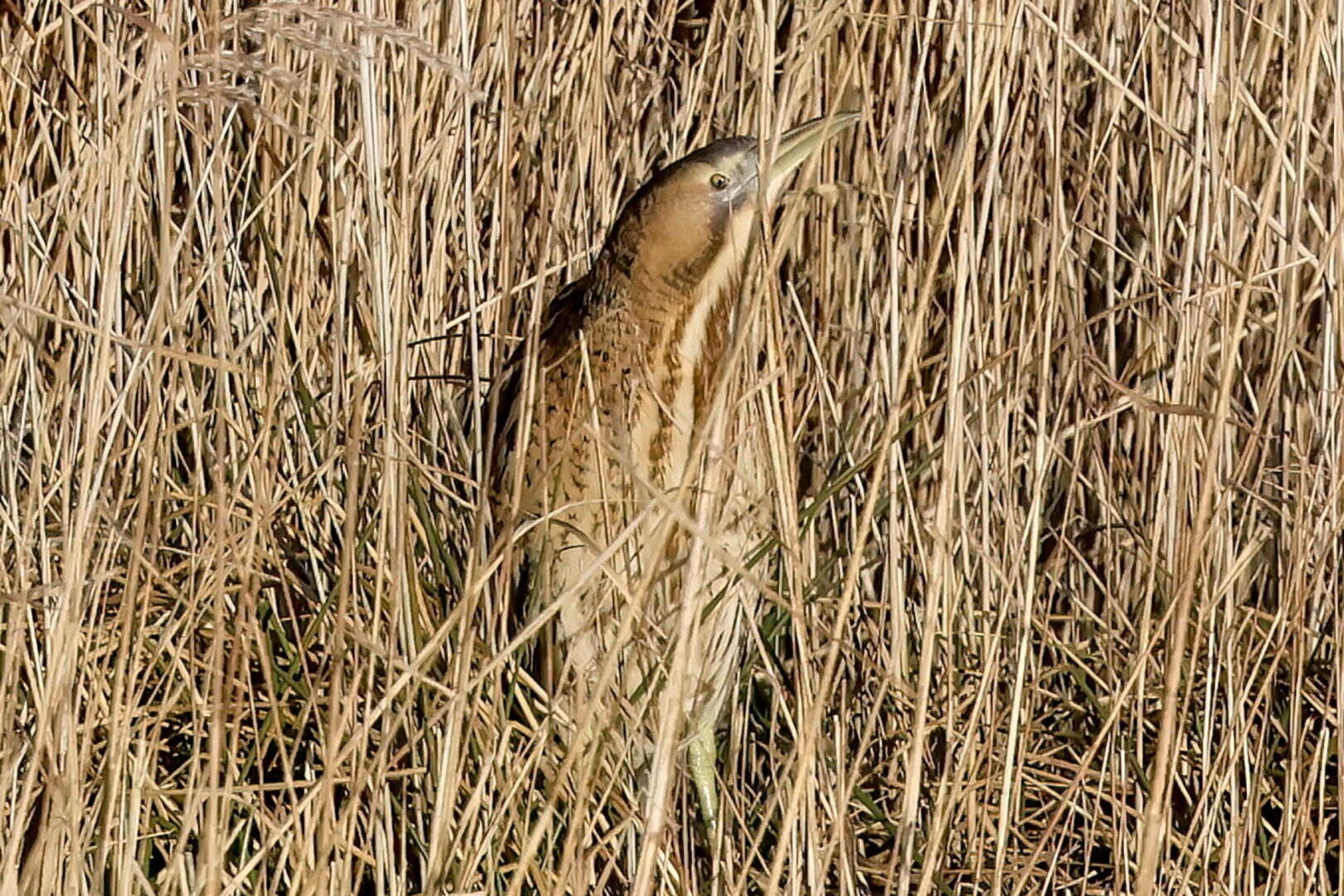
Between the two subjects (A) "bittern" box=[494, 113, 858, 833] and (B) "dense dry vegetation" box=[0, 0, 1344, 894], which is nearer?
(B) "dense dry vegetation" box=[0, 0, 1344, 894]

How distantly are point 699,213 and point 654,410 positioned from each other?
0.19m

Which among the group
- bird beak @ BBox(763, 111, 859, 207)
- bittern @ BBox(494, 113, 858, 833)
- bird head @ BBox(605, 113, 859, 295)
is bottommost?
bittern @ BBox(494, 113, 858, 833)

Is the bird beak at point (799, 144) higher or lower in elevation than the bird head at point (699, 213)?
higher

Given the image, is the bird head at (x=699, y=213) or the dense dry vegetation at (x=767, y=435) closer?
the dense dry vegetation at (x=767, y=435)

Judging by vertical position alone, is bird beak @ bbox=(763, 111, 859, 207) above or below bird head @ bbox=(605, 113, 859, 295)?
above

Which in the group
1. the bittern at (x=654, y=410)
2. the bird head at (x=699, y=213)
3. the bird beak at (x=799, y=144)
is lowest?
the bittern at (x=654, y=410)

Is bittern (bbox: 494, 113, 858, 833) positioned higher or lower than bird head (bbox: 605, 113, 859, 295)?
lower

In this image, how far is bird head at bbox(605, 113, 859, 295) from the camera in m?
1.63

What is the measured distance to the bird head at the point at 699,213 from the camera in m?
1.63

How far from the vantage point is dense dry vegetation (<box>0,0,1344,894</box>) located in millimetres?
1222

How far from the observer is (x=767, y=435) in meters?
1.35

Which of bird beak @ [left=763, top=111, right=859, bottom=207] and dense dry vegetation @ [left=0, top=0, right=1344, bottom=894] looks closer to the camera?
dense dry vegetation @ [left=0, top=0, right=1344, bottom=894]

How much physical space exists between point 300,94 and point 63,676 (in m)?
0.79

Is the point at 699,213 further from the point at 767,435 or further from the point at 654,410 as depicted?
the point at 767,435
